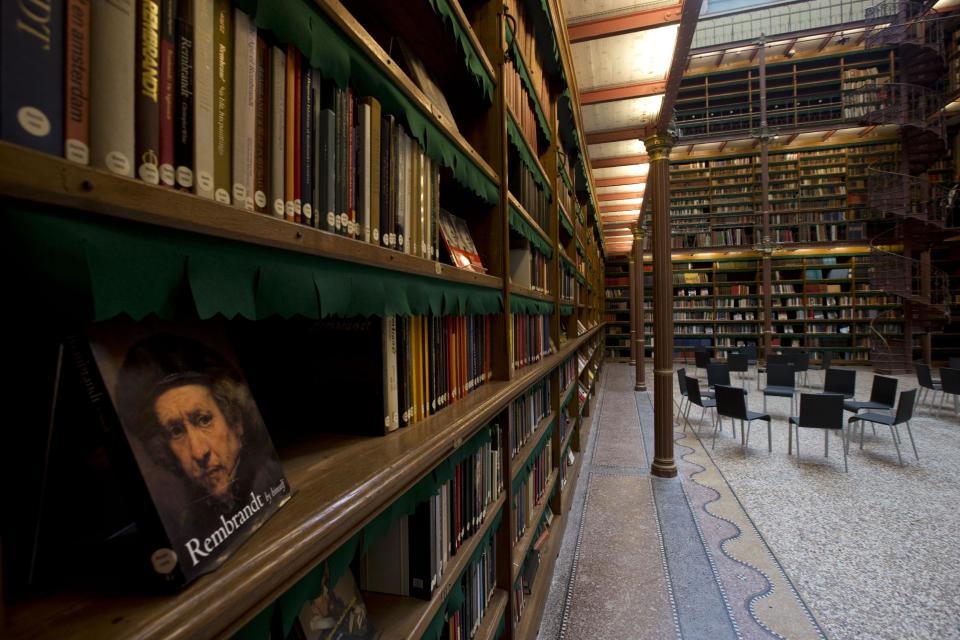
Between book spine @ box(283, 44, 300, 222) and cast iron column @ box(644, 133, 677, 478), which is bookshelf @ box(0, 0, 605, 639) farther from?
cast iron column @ box(644, 133, 677, 478)

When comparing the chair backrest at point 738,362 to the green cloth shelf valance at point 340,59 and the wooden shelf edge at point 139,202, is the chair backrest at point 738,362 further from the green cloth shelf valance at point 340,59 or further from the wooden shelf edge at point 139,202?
the wooden shelf edge at point 139,202

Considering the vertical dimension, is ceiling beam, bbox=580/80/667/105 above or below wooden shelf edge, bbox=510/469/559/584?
above

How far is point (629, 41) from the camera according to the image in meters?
2.73

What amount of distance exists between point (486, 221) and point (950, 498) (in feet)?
13.5

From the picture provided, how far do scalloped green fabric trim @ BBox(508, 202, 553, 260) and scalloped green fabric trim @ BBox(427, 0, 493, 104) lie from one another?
1.31 ft

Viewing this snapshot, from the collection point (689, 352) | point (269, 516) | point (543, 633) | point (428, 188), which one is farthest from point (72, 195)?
point (689, 352)

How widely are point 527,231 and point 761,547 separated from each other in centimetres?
227

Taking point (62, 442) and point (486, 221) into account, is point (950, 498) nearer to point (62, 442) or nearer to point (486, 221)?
point (486, 221)

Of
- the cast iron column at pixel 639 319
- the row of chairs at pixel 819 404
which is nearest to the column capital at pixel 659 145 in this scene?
the row of chairs at pixel 819 404

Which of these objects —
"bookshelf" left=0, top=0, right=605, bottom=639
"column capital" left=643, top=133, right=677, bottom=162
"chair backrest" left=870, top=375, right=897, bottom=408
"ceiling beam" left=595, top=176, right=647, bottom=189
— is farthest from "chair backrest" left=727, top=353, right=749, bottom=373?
"bookshelf" left=0, top=0, right=605, bottom=639

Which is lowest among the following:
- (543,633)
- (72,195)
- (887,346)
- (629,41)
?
(543,633)

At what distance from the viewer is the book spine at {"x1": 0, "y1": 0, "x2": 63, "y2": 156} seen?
0.91 ft

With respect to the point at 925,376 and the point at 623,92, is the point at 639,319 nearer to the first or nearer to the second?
the point at 925,376

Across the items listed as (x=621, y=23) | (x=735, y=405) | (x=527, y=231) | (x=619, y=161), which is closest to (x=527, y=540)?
(x=527, y=231)
